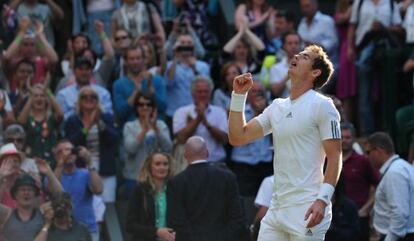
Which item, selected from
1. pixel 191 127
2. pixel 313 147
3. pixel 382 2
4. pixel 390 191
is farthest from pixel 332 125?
pixel 382 2

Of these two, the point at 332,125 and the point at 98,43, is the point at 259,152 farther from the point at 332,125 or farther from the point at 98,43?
the point at 332,125

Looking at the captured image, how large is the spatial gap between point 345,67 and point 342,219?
4554 mm

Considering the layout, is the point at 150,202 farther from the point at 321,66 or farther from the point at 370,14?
the point at 370,14

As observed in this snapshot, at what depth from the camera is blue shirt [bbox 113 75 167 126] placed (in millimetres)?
14430

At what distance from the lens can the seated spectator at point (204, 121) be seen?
14109mm

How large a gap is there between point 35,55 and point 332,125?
7182 mm

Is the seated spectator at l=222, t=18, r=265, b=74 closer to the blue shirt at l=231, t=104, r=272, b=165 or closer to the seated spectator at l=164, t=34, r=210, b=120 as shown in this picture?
the seated spectator at l=164, t=34, r=210, b=120

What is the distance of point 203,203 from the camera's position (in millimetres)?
11305

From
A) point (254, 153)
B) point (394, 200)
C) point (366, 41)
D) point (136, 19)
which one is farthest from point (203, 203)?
point (366, 41)

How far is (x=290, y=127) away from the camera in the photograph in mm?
8867

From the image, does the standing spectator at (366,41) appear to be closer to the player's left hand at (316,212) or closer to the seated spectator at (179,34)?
the seated spectator at (179,34)

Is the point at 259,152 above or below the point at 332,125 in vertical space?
below

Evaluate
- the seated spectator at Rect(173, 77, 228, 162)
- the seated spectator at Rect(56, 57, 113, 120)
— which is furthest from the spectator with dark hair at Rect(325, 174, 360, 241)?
the seated spectator at Rect(56, 57, 113, 120)

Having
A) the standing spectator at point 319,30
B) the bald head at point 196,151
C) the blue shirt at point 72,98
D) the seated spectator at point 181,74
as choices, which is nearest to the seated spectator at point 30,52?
the blue shirt at point 72,98
